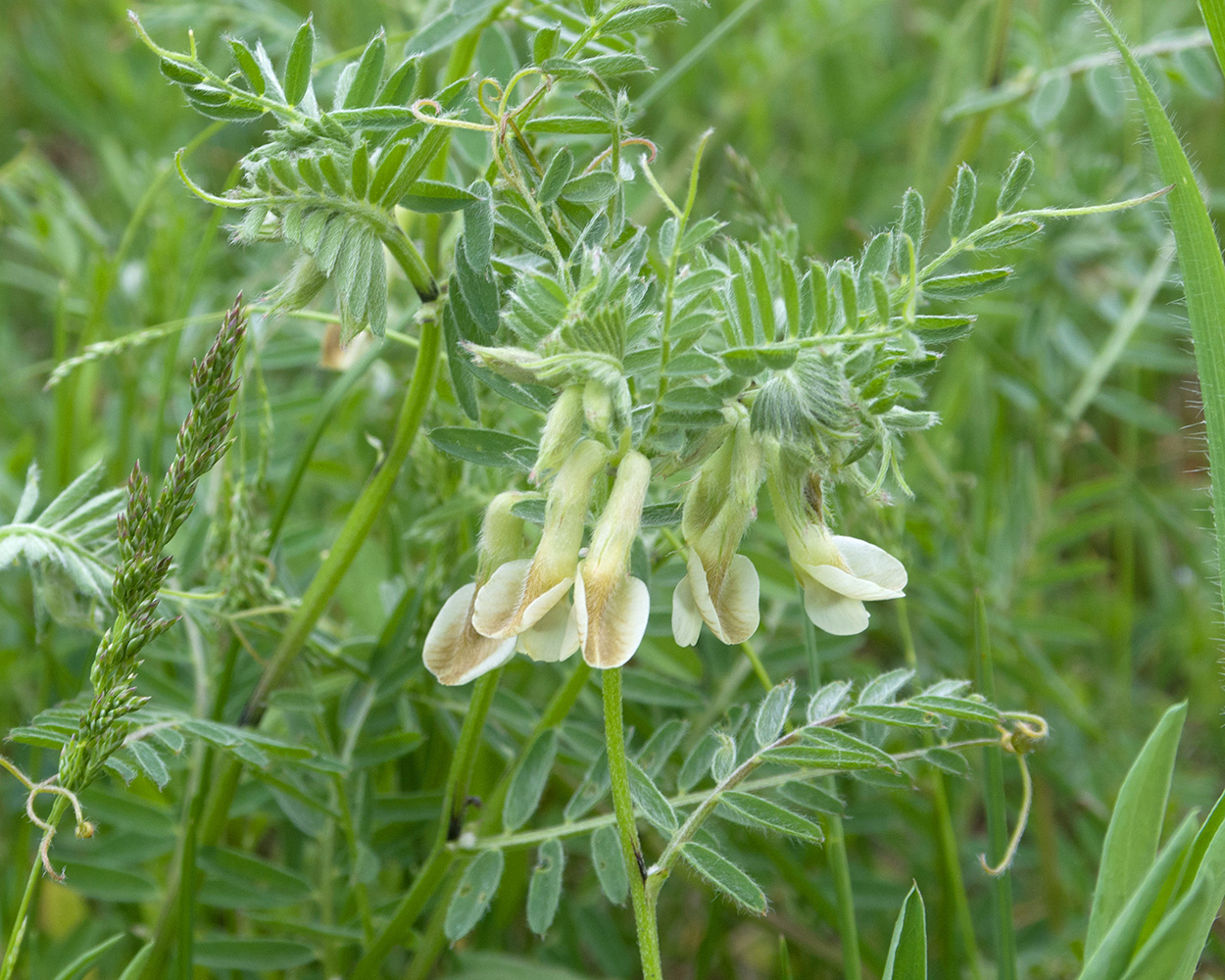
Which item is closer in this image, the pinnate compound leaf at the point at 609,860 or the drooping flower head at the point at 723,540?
the drooping flower head at the point at 723,540

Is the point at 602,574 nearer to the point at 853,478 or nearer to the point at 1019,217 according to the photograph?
the point at 853,478

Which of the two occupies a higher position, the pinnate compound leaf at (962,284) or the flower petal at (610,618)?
the pinnate compound leaf at (962,284)

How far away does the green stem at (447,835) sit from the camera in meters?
1.07

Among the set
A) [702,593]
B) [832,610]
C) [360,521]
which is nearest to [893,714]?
[832,610]

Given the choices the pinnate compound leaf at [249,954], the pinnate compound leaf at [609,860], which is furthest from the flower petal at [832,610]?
the pinnate compound leaf at [249,954]

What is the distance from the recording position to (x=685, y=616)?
83cm

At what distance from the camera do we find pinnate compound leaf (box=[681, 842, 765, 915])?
92 centimetres

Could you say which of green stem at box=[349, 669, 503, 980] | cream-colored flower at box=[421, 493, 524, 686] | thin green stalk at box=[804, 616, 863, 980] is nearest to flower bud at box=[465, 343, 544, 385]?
cream-colored flower at box=[421, 493, 524, 686]

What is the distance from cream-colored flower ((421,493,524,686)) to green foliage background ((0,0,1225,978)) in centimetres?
26

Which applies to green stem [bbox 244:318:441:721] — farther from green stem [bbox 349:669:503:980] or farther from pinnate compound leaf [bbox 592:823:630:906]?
pinnate compound leaf [bbox 592:823:630:906]

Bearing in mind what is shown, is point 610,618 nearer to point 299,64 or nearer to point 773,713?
point 773,713

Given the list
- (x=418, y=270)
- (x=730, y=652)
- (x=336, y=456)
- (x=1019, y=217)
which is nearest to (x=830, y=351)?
(x=1019, y=217)

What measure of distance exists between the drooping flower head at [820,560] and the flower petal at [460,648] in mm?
222

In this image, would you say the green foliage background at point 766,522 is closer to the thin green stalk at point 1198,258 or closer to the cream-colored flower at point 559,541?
the thin green stalk at point 1198,258
